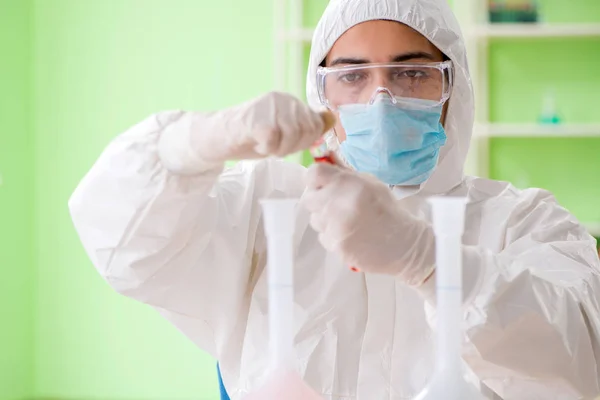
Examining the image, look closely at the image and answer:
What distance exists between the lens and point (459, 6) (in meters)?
3.93

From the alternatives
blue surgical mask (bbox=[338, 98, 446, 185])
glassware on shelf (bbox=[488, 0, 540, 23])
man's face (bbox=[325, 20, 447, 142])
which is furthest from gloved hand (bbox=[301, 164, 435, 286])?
glassware on shelf (bbox=[488, 0, 540, 23])

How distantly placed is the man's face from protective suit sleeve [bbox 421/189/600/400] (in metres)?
0.45

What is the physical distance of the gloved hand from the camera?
3.30 feet

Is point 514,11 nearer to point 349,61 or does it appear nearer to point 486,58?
point 486,58

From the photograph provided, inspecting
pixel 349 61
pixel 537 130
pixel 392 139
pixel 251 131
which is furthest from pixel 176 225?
pixel 537 130

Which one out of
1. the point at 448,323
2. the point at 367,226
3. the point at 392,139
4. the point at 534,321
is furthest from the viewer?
the point at 392,139

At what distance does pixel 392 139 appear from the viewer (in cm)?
151

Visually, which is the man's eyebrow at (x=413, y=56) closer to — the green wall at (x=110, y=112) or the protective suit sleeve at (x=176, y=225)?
the protective suit sleeve at (x=176, y=225)

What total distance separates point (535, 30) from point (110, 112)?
6.76 ft

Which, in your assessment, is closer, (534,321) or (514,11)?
(534,321)

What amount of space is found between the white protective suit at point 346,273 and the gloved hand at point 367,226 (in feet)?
0.06

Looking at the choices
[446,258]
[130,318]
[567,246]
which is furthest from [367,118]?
[130,318]

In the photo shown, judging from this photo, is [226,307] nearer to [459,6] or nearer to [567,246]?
[567,246]

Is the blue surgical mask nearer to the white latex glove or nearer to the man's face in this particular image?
the man's face
